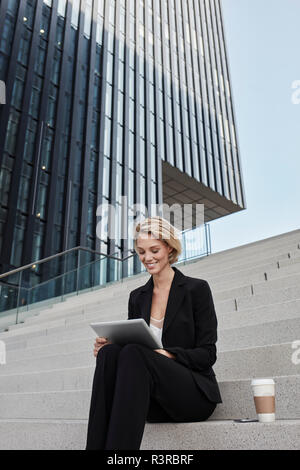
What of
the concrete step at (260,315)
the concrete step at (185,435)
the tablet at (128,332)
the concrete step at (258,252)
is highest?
the concrete step at (258,252)

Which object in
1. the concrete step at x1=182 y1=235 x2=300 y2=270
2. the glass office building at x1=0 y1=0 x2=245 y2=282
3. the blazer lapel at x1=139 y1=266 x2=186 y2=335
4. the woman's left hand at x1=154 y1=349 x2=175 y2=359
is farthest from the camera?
the glass office building at x1=0 y1=0 x2=245 y2=282

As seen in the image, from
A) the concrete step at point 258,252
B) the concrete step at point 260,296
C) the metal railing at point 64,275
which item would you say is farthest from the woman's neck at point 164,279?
the metal railing at point 64,275

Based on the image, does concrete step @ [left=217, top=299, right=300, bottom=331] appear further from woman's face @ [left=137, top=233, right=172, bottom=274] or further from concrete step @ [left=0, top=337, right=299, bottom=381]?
woman's face @ [left=137, top=233, right=172, bottom=274]

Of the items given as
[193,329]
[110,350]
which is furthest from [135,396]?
[193,329]

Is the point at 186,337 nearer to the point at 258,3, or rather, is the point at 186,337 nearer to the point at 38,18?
the point at 38,18

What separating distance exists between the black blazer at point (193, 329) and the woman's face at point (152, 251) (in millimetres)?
117

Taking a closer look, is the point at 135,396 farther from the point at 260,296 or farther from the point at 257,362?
the point at 260,296

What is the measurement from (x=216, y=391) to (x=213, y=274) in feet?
11.9

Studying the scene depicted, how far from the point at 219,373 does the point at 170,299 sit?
716 millimetres

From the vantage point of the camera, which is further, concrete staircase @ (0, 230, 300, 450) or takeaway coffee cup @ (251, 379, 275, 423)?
concrete staircase @ (0, 230, 300, 450)

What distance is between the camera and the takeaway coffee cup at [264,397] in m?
1.62

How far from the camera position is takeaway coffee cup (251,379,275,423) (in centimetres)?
162

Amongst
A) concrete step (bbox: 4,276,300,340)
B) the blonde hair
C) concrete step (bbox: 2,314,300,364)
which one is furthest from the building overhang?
the blonde hair

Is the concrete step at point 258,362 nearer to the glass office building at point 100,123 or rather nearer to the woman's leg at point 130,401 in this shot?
the woman's leg at point 130,401
